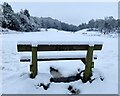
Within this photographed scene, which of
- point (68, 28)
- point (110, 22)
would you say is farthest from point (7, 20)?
point (68, 28)

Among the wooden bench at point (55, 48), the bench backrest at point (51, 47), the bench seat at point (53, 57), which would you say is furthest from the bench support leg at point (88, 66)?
the bench seat at point (53, 57)

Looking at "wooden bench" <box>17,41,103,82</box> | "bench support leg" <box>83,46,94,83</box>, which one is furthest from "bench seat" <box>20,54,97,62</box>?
"bench support leg" <box>83,46,94,83</box>

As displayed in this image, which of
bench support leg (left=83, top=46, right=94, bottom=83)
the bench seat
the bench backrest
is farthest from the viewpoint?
the bench seat

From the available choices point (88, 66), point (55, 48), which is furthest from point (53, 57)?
point (88, 66)

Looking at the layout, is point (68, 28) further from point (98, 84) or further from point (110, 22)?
point (98, 84)

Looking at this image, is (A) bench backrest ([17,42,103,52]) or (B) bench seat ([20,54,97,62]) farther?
(B) bench seat ([20,54,97,62])

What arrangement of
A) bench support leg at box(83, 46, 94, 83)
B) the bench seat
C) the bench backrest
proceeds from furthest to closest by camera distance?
the bench seat < bench support leg at box(83, 46, 94, 83) < the bench backrest

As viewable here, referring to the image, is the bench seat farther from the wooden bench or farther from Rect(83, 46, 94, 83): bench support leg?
Rect(83, 46, 94, 83): bench support leg

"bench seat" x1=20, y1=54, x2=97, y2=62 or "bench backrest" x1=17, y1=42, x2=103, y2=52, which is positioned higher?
"bench backrest" x1=17, y1=42, x2=103, y2=52

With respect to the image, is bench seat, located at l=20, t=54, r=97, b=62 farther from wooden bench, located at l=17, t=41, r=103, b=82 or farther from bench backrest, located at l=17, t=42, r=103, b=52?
bench backrest, located at l=17, t=42, r=103, b=52

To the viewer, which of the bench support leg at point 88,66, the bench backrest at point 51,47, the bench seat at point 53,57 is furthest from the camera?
the bench seat at point 53,57

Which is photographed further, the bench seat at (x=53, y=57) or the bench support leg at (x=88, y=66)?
the bench seat at (x=53, y=57)

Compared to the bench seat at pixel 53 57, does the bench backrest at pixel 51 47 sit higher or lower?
higher

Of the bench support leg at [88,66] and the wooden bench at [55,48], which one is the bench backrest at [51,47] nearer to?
the wooden bench at [55,48]
